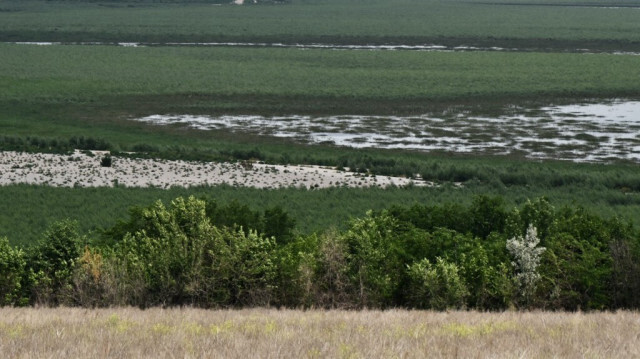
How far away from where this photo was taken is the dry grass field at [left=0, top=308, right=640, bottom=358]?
14961mm

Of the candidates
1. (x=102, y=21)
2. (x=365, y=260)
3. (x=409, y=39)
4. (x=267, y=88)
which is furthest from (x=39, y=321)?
(x=102, y=21)

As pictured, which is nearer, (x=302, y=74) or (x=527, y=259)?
(x=527, y=259)

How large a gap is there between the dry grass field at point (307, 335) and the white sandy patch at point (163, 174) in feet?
101

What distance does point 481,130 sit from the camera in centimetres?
7175

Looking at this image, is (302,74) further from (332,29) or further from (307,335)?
(307,335)

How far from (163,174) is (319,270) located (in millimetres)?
29420

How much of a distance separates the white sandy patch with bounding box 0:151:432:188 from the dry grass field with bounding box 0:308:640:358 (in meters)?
30.7

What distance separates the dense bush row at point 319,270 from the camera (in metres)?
25.2

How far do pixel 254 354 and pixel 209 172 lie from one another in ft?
133

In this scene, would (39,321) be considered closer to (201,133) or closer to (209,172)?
(209,172)

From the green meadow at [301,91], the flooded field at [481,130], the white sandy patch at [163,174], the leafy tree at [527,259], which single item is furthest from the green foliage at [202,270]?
the flooded field at [481,130]

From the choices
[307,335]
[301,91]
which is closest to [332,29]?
[301,91]

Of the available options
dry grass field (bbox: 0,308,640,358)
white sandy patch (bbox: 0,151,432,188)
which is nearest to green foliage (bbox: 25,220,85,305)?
dry grass field (bbox: 0,308,640,358)

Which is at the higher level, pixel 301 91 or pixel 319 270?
pixel 319 270
